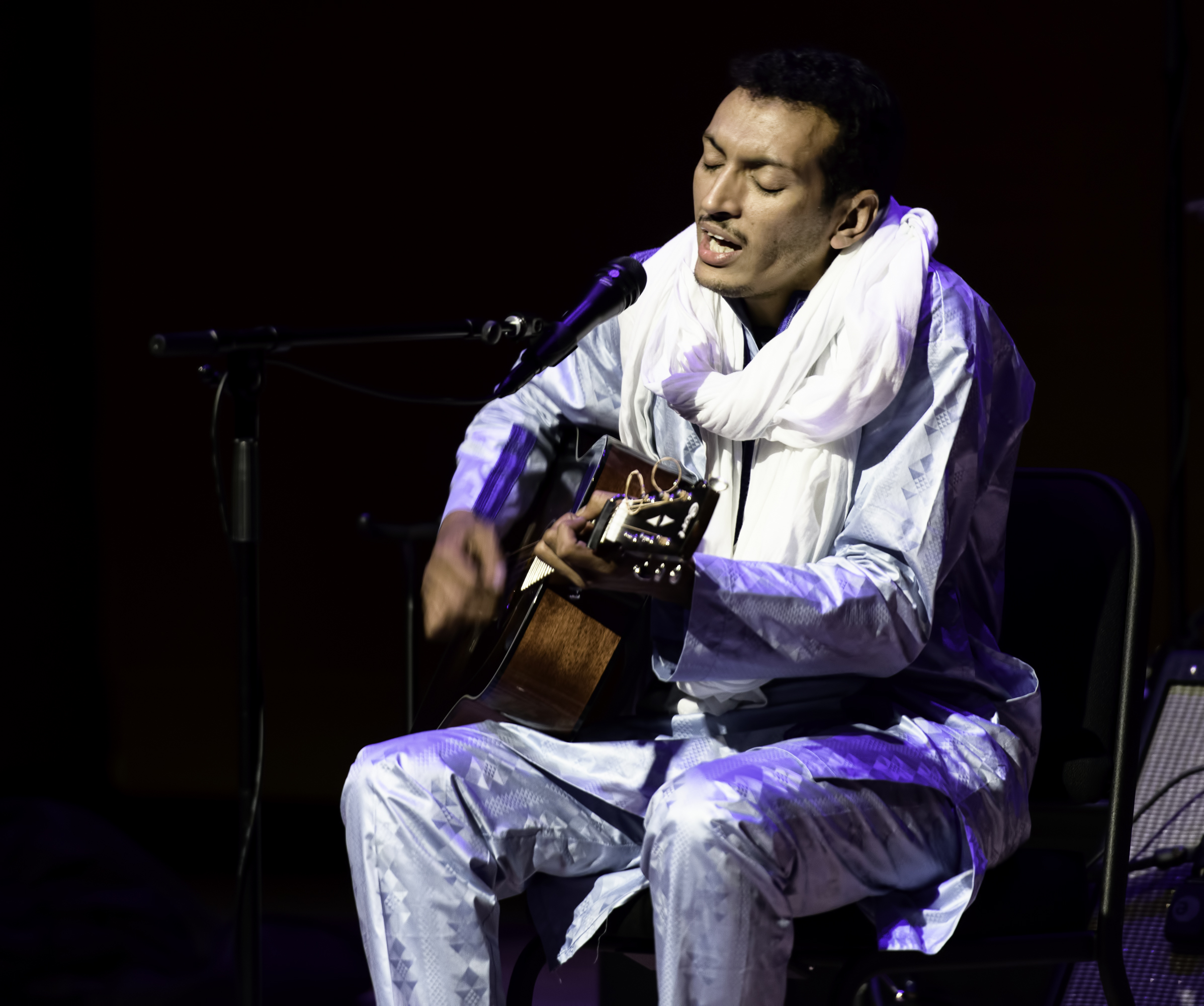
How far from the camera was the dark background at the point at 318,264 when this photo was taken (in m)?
3.64

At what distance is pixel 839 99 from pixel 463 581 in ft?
2.56

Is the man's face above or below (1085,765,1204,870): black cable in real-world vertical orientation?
above

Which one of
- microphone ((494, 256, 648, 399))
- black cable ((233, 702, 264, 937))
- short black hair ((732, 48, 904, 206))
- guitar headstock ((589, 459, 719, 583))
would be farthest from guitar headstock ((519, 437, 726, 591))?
short black hair ((732, 48, 904, 206))

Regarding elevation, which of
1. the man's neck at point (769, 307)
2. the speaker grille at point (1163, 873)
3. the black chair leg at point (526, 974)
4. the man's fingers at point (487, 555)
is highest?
the man's neck at point (769, 307)

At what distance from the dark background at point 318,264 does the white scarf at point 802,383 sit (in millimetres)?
1921

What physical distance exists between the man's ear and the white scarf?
16 millimetres

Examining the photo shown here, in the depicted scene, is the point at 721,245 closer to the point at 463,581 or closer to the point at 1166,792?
the point at 463,581

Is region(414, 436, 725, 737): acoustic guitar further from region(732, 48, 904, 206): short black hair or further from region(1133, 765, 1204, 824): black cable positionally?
region(1133, 765, 1204, 824): black cable

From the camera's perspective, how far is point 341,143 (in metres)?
4.04

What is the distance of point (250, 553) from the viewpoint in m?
1.59

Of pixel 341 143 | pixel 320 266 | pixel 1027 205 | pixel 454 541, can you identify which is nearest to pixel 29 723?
pixel 320 266

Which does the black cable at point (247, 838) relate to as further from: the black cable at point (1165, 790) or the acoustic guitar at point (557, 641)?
the black cable at point (1165, 790)

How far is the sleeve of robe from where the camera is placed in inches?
60.9

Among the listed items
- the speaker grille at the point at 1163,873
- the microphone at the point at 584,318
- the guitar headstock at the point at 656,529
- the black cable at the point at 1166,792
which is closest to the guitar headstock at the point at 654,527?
the guitar headstock at the point at 656,529
